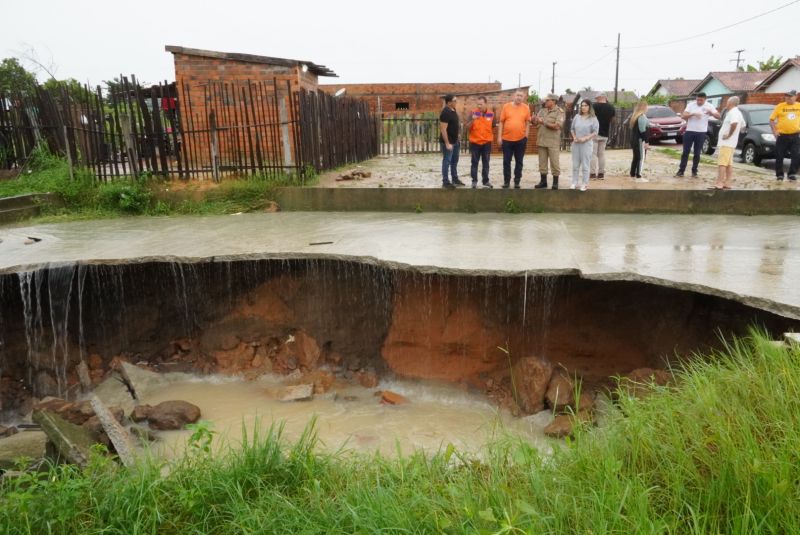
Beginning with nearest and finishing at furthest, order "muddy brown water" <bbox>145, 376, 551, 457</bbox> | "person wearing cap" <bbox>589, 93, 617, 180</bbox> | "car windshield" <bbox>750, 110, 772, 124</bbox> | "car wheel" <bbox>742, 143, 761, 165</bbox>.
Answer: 1. "muddy brown water" <bbox>145, 376, 551, 457</bbox>
2. "person wearing cap" <bbox>589, 93, 617, 180</bbox>
3. "car wheel" <bbox>742, 143, 761, 165</bbox>
4. "car windshield" <bbox>750, 110, 772, 124</bbox>

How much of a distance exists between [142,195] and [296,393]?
17.9 feet

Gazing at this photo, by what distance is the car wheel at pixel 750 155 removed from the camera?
12711 millimetres

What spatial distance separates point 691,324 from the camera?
5973mm

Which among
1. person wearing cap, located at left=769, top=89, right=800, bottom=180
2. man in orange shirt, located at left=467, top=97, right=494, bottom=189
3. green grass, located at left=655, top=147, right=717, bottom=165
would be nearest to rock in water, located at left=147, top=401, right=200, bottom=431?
man in orange shirt, located at left=467, top=97, right=494, bottom=189

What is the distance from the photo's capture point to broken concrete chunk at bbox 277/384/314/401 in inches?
251

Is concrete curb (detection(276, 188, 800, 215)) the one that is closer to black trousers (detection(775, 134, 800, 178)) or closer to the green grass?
black trousers (detection(775, 134, 800, 178))

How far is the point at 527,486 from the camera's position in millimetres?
2865

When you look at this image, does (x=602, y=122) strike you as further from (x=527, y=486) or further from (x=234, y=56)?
(x=527, y=486)

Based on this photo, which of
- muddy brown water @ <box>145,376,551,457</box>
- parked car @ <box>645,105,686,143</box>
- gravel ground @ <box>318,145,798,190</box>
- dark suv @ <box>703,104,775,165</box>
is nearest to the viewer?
muddy brown water @ <box>145,376,551,457</box>

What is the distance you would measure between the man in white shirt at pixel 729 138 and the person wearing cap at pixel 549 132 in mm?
2525

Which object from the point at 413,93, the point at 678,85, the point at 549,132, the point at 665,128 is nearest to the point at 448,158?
the point at 549,132

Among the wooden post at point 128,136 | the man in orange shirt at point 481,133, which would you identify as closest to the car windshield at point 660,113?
the man in orange shirt at point 481,133

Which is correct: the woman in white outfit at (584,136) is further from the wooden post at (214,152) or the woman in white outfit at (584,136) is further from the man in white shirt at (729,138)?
the wooden post at (214,152)

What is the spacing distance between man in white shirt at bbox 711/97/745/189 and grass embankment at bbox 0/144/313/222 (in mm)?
7088
